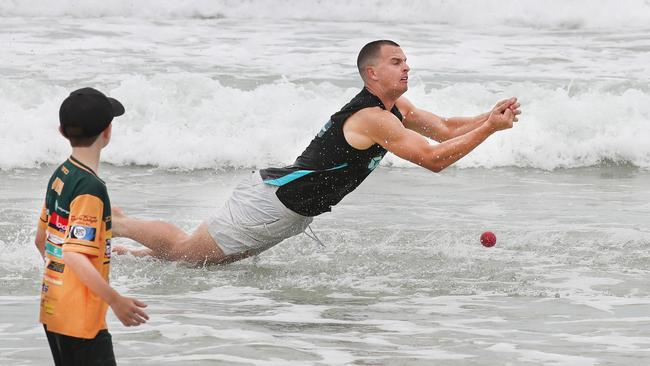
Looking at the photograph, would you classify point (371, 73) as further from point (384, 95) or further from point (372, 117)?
point (372, 117)

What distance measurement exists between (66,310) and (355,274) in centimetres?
380

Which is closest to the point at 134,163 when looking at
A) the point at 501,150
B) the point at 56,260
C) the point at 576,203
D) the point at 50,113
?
the point at 50,113

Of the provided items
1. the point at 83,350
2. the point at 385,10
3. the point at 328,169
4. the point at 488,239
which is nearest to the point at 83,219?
the point at 83,350

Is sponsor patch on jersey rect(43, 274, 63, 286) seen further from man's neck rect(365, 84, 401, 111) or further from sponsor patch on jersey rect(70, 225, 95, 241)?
man's neck rect(365, 84, 401, 111)

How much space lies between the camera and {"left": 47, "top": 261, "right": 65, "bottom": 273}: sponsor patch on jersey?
13.0 ft

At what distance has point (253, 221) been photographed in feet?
24.5

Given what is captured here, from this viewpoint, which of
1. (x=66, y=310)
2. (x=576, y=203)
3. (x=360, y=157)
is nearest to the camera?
(x=66, y=310)

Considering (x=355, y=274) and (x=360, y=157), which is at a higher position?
(x=360, y=157)

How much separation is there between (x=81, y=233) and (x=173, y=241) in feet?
12.1

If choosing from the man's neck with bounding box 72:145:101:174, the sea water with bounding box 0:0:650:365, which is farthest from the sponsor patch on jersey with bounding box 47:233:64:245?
the sea water with bounding box 0:0:650:365

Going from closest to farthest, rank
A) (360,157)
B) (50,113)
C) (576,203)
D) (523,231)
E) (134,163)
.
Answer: (360,157), (523,231), (576,203), (134,163), (50,113)

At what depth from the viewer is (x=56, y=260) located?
3.98m

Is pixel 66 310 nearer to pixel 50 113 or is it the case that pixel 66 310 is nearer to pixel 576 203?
pixel 576 203

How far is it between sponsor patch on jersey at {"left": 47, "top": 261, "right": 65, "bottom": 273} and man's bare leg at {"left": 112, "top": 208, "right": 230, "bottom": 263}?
3543 mm
